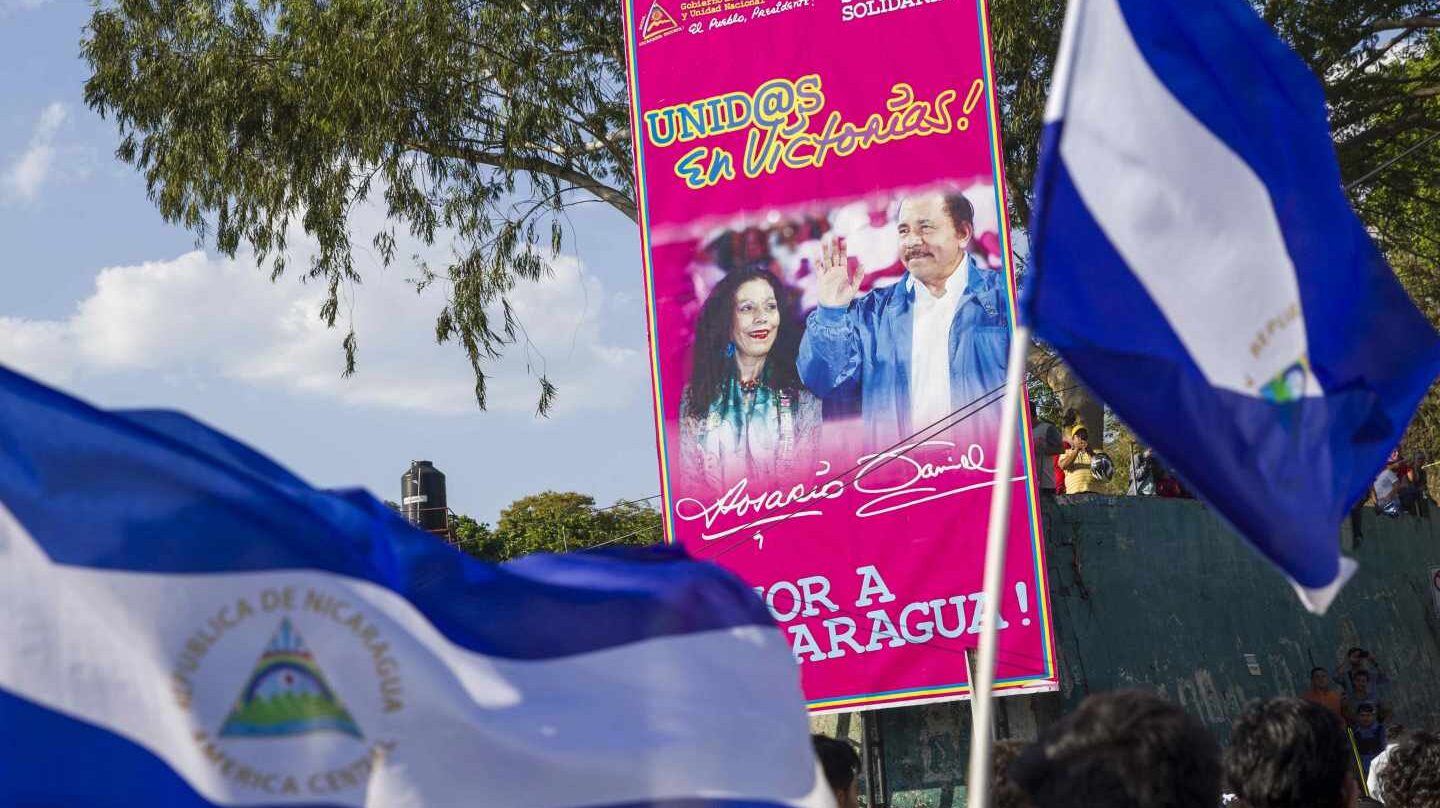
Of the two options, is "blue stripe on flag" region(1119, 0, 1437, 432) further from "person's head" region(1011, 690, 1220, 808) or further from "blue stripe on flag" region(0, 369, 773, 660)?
"blue stripe on flag" region(0, 369, 773, 660)

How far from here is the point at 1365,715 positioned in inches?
509

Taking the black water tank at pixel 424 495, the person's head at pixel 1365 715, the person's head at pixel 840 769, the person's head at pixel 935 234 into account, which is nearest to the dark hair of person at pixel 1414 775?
the person's head at pixel 840 769

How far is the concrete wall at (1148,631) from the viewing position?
38.9 ft

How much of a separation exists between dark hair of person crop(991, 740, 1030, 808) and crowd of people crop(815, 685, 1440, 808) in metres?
0.48

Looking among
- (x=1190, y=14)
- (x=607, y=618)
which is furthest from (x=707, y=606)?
(x=1190, y=14)

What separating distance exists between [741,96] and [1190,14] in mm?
7734

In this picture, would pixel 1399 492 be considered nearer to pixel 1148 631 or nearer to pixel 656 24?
pixel 1148 631

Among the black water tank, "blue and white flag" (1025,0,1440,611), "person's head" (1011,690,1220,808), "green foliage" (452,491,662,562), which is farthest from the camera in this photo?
"green foliage" (452,491,662,562)

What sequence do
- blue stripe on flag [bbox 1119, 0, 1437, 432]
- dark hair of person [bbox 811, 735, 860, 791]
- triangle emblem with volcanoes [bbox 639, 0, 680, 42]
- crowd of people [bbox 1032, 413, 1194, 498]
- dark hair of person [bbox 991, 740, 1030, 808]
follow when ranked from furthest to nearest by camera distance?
crowd of people [bbox 1032, 413, 1194, 498] → triangle emblem with volcanoes [bbox 639, 0, 680, 42] → dark hair of person [bbox 811, 735, 860, 791] → blue stripe on flag [bbox 1119, 0, 1437, 432] → dark hair of person [bbox 991, 740, 1030, 808]

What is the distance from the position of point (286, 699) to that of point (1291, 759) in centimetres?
195

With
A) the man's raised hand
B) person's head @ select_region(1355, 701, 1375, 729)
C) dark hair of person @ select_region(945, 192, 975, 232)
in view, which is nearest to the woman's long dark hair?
the man's raised hand

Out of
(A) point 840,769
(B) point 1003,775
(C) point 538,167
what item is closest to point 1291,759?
(B) point 1003,775
